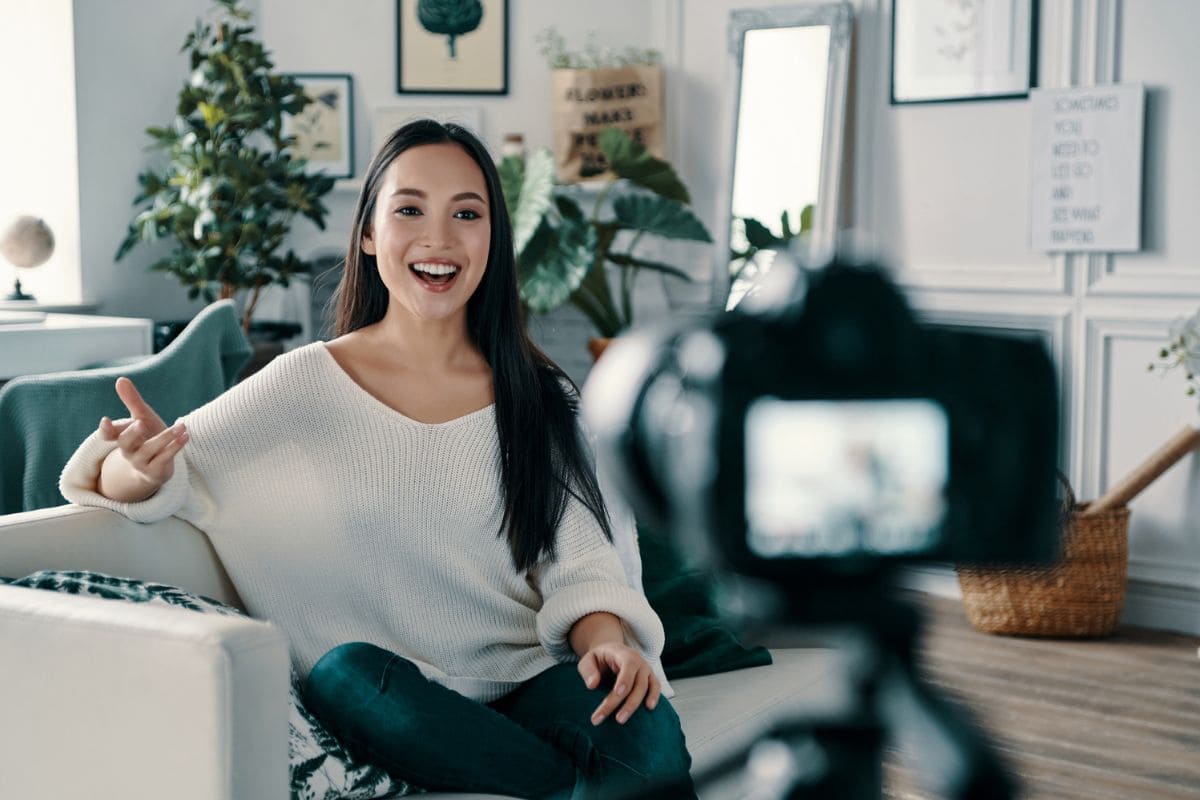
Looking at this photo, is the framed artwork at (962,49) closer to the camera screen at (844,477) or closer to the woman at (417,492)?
the woman at (417,492)

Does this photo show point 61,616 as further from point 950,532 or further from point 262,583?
point 950,532

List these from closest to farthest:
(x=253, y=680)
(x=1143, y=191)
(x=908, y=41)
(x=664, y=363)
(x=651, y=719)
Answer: (x=664, y=363) → (x=253, y=680) → (x=651, y=719) → (x=1143, y=191) → (x=908, y=41)

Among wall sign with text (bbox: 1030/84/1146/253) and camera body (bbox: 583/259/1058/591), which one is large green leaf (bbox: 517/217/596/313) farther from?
camera body (bbox: 583/259/1058/591)

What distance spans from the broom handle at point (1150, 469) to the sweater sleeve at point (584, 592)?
2.17m

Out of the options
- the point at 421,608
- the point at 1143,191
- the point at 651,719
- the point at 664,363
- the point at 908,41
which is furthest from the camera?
the point at 908,41

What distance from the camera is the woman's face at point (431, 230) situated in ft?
5.40

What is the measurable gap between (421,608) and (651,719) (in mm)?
358

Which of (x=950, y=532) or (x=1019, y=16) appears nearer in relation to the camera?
(x=950, y=532)

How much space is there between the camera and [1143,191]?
11.9 ft

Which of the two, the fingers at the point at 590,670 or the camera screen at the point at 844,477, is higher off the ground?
the camera screen at the point at 844,477

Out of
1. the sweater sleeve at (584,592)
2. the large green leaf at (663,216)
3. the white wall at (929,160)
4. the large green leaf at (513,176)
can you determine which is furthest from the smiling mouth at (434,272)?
the large green leaf at (513,176)

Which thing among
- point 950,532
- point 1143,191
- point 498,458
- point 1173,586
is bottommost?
point 1173,586

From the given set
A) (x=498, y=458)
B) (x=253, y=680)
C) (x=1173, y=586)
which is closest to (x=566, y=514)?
(x=498, y=458)

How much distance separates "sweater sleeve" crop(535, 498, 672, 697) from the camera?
1589 mm
